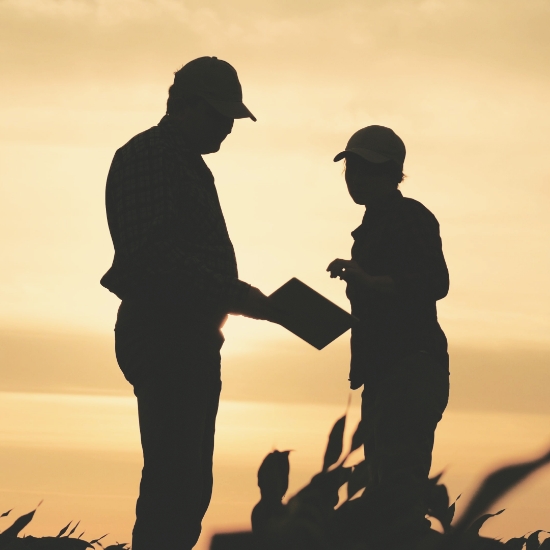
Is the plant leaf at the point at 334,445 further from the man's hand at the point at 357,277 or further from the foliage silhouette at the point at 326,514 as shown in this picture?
the man's hand at the point at 357,277

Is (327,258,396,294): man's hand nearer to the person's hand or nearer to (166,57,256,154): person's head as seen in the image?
the person's hand

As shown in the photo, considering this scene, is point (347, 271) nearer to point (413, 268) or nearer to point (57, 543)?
point (413, 268)

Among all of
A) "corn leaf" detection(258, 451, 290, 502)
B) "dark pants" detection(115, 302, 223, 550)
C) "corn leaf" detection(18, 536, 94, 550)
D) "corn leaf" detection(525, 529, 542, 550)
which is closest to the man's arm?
"dark pants" detection(115, 302, 223, 550)

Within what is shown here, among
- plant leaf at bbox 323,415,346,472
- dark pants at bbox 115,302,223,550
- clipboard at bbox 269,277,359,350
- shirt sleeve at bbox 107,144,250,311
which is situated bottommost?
plant leaf at bbox 323,415,346,472

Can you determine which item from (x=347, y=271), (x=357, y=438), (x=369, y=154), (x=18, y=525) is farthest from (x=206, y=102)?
(x=357, y=438)

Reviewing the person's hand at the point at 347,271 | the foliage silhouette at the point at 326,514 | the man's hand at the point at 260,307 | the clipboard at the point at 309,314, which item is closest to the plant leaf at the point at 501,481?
the foliage silhouette at the point at 326,514

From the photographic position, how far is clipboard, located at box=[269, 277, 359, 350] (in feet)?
9.46

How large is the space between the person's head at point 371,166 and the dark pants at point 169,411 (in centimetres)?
102

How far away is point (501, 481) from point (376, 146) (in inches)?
126

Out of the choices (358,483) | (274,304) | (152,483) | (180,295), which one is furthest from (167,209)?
(358,483)

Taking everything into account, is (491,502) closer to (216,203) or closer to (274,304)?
(274,304)

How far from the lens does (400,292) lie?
11.1 ft

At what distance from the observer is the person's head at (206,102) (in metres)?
3.24

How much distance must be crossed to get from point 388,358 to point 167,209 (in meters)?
1.15
